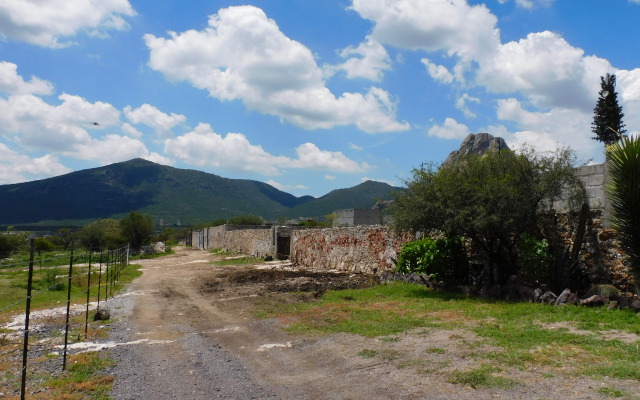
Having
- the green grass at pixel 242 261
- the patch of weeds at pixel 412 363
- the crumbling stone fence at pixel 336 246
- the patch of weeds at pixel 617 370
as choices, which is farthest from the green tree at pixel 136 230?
the patch of weeds at pixel 617 370

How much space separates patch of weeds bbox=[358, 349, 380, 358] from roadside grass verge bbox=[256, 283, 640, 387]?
889 mm

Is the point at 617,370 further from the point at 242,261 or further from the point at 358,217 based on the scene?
the point at 242,261

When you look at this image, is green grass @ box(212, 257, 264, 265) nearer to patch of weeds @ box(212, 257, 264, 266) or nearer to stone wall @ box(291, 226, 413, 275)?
patch of weeds @ box(212, 257, 264, 266)

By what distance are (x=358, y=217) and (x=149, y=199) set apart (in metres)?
156

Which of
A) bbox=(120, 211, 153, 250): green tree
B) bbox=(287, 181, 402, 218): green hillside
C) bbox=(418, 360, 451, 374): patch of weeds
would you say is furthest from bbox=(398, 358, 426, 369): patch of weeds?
bbox=(287, 181, 402, 218): green hillside

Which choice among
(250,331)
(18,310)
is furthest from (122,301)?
(250,331)

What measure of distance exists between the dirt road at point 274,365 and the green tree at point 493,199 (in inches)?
156

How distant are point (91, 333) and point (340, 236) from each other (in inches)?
544

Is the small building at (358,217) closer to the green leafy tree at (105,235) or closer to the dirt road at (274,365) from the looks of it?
the dirt road at (274,365)

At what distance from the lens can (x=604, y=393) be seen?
514 centimetres

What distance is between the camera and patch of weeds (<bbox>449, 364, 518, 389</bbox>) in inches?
221

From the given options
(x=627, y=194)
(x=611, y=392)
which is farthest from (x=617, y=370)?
(x=627, y=194)

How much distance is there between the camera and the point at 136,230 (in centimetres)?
5022

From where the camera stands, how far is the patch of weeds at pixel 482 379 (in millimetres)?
5609
